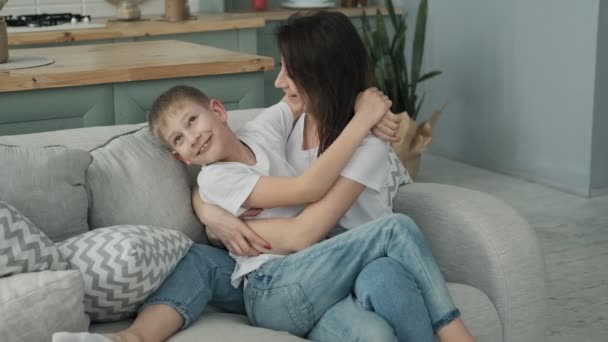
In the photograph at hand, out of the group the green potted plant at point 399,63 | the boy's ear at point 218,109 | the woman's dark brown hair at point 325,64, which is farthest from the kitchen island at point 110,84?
the green potted plant at point 399,63

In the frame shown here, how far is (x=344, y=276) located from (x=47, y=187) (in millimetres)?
669

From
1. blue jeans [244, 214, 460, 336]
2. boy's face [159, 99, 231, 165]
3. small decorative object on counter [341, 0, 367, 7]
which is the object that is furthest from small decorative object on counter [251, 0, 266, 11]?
blue jeans [244, 214, 460, 336]

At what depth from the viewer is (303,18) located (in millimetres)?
2236

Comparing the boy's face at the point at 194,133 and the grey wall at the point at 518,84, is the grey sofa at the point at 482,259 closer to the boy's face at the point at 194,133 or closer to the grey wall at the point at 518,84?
the boy's face at the point at 194,133

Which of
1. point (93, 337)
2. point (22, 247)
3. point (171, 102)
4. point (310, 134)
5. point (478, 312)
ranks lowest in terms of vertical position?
point (478, 312)

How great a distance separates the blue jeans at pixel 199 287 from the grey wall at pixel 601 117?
8.78 ft

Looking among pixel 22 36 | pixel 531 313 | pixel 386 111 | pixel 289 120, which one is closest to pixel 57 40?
pixel 22 36

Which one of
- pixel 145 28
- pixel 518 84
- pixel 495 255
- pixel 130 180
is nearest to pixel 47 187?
pixel 130 180

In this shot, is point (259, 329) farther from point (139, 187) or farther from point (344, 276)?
point (139, 187)

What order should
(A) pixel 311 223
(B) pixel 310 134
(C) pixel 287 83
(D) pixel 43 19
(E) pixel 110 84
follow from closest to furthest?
(A) pixel 311 223 < (C) pixel 287 83 < (B) pixel 310 134 < (E) pixel 110 84 < (D) pixel 43 19

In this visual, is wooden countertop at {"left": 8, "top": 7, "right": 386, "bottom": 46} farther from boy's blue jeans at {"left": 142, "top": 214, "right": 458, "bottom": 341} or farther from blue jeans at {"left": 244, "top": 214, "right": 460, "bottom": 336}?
blue jeans at {"left": 244, "top": 214, "right": 460, "bottom": 336}

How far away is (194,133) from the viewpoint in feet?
7.10

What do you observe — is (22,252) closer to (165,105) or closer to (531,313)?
(165,105)

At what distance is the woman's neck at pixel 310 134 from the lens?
233 centimetres
